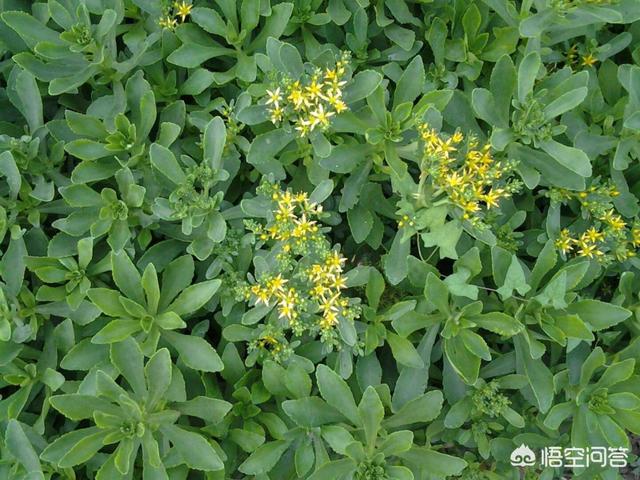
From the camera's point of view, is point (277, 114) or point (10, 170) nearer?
point (277, 114)

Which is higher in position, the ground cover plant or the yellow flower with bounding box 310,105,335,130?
the yellow flower with bounding box 310,105,335,130

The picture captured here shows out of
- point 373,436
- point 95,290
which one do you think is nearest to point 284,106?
point 95,290

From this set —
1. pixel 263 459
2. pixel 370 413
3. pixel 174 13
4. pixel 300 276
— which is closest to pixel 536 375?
pixel 370 413

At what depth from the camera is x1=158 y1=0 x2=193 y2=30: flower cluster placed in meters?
2.78

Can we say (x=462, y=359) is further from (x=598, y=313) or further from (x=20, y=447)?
(x=20, y=447)

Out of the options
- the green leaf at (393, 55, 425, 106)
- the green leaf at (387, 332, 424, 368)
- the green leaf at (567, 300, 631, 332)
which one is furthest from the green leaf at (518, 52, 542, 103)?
the green leaf at (387, 332, 424, 368)

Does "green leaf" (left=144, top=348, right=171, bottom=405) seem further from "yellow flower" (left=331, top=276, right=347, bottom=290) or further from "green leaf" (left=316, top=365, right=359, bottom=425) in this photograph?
"yellow flower" (left=331, top=276, right=347, bottom=290)

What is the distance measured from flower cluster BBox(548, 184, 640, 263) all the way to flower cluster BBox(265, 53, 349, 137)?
111cm

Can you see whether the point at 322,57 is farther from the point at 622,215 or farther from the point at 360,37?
the point at 622,215

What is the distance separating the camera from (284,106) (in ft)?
8.35

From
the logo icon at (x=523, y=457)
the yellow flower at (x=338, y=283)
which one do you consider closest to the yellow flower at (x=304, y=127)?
the yellow flower at (x=338, y=283)

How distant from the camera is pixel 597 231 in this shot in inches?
113

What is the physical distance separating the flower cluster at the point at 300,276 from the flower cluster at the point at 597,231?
3.49ft

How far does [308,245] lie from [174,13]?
1.31 meters
